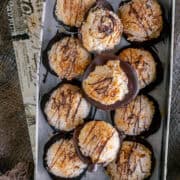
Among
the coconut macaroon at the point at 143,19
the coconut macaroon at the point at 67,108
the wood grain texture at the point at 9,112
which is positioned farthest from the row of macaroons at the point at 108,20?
the wood grain texture at the point at 9,112

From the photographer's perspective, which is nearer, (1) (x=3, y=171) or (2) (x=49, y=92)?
(2) (x=49, y=92)

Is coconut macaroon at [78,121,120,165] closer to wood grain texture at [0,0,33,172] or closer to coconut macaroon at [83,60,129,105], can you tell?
coconut macaroon at [83,60,129,105]

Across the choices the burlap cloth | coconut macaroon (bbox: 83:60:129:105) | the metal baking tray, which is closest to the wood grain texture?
the burlap cloth

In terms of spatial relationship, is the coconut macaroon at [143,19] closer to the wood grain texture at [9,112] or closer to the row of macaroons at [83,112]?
the row of macaroons at [83,112]

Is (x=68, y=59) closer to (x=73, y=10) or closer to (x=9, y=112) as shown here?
(x=73, y=10)

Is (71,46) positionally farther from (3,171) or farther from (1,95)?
(3,171)

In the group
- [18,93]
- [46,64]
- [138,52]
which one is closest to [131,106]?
[138,52]
